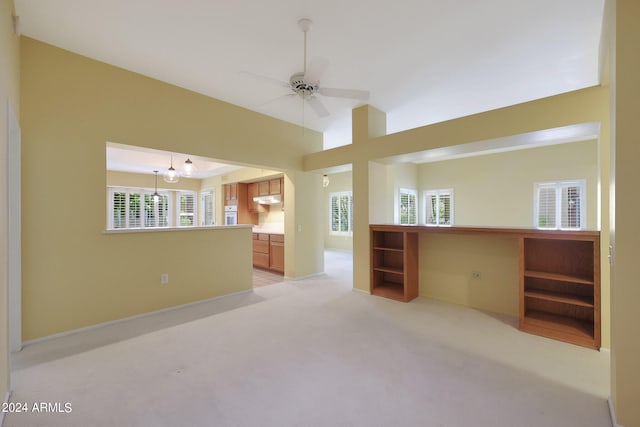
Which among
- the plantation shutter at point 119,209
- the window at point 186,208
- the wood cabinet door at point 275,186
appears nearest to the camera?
the wood cabinet door at point 275,186

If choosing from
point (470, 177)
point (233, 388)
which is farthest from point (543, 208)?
point (233, 388)

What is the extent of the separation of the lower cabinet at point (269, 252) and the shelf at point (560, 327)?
4.15 meters

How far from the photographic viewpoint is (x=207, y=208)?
945 cm

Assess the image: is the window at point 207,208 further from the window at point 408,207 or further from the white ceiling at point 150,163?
the window at point 408,207

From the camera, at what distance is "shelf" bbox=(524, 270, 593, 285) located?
2.69 m

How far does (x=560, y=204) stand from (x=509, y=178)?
119 cm

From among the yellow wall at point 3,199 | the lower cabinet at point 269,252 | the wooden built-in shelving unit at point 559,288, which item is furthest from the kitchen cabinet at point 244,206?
the wooden built-in shelving unit at point 559,288

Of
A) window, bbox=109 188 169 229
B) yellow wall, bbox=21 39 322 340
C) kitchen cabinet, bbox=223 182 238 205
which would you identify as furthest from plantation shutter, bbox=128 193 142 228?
yellow wall, bbox=21 39 322 340

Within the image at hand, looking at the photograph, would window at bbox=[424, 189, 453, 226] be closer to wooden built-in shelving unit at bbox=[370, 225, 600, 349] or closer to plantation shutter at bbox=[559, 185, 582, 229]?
plantation shutter at bbox=[559, 185, 582, 229]

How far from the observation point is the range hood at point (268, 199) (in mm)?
6723

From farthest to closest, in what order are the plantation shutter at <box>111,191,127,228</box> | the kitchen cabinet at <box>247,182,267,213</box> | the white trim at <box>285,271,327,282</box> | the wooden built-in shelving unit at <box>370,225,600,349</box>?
the plantation shutter at <box>111,191,127,228</box>
the kitchen cabinet at <box>247,182,267,213</box>
the white trim at <box>285,271,327,282</box>
the wooden built-in shelving unit at <box>370,225,600,349</box>

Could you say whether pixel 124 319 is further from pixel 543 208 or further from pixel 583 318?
pixel 543 208

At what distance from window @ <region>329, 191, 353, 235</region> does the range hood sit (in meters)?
2.72

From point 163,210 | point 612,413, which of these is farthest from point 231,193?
point 612,413
